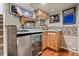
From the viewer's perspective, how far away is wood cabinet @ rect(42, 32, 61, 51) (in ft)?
4.34

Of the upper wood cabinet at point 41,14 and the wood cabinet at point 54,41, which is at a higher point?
the upper wood cabinet at point 41,14

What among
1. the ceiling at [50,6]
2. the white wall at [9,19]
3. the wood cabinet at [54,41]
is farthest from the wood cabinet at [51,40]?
the white wall at [9,19]

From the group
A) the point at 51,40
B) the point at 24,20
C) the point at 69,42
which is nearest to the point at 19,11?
the point at 24,20

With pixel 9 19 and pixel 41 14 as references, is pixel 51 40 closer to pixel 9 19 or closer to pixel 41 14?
pixel 41 14

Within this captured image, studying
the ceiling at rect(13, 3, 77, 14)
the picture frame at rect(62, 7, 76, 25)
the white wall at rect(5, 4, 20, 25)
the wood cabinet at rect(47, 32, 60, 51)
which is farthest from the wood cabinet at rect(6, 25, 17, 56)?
the picture frame at rect(62, 7, 76, 25)

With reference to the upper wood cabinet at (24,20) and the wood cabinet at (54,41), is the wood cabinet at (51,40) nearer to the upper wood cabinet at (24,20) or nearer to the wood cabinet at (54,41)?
the wood cabinet at (54,41)

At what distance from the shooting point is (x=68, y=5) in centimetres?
129

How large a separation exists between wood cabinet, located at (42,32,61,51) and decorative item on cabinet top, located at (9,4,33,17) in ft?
1.01

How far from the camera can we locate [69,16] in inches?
51.3

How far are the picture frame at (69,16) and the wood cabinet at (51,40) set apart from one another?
180 mm

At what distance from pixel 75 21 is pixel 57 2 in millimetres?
313

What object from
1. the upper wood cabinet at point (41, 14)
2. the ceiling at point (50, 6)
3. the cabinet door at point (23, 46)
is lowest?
the cabinet door at point (23, 46)

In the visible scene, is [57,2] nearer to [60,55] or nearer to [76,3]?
[76,3]

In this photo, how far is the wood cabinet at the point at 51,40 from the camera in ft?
4.34
